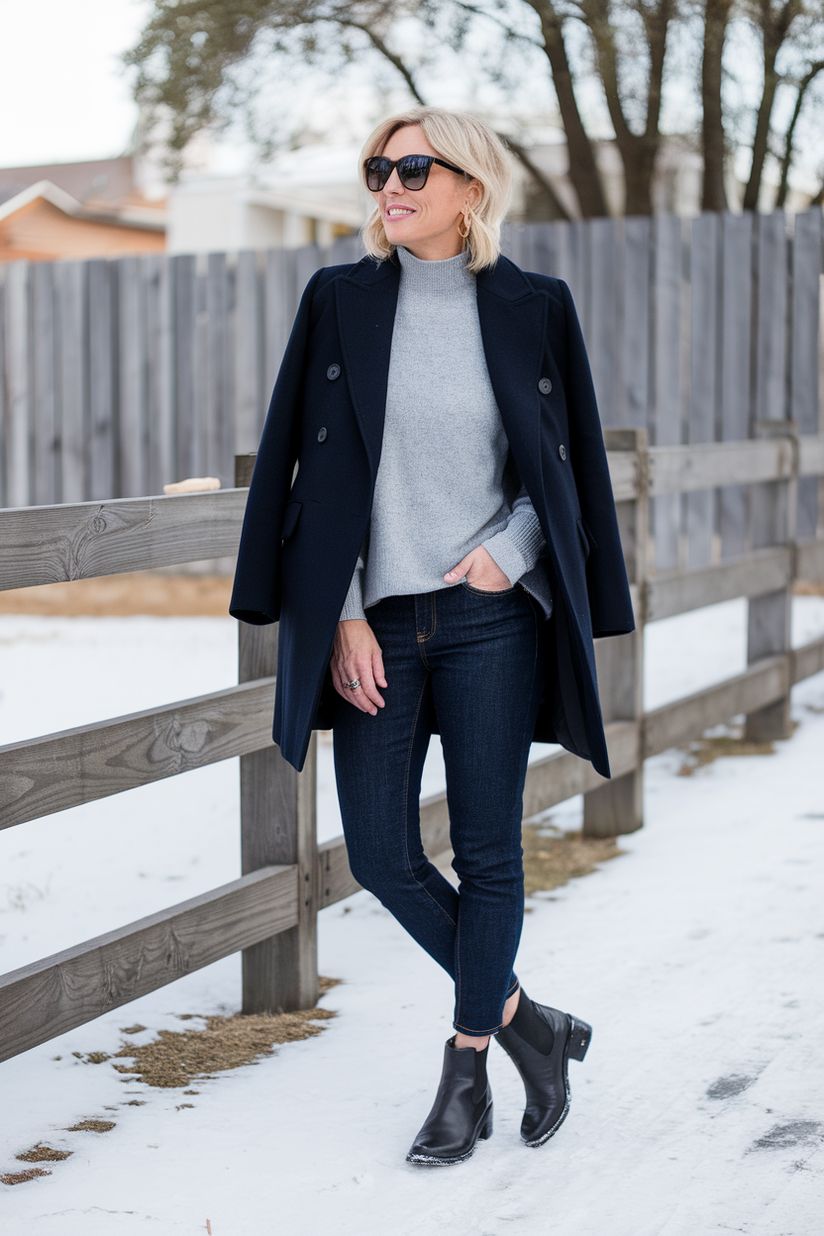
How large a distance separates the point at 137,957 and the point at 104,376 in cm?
751

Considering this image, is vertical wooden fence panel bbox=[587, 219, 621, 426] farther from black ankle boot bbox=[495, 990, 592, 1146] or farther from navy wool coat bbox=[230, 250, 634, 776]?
black ankle boot bbox=[495, 990, 592, 1146]

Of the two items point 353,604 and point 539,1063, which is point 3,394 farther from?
point 539,1063

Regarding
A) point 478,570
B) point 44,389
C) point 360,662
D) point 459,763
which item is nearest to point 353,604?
point 360,662

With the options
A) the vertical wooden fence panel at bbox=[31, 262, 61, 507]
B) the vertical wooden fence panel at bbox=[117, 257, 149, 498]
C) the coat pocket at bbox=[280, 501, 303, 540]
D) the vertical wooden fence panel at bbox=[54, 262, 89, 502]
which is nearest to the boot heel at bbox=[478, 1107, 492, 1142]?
the coat pocket at bbox=[280, 501, 303, 540]

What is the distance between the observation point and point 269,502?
2428 millimetres

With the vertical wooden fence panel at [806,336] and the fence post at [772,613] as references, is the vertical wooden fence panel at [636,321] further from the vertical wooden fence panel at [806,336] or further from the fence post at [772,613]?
the fence post at [772,613]

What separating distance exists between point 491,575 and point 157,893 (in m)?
2.15

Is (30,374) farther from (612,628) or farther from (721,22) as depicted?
(612,628)

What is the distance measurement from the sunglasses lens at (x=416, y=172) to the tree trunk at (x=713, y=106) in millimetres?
8244

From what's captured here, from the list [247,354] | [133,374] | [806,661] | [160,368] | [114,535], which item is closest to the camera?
[114,535]

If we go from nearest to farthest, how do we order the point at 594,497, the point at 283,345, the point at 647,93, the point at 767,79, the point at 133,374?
the point at 594,497 → the point at 283,345 → the point at 133,374 → the point at 767,79 → the point at 647,93

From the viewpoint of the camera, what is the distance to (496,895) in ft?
8.09

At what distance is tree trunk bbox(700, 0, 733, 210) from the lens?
9.78 m

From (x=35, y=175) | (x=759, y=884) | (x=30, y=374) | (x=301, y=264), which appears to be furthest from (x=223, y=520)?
(x=35, y=175)
